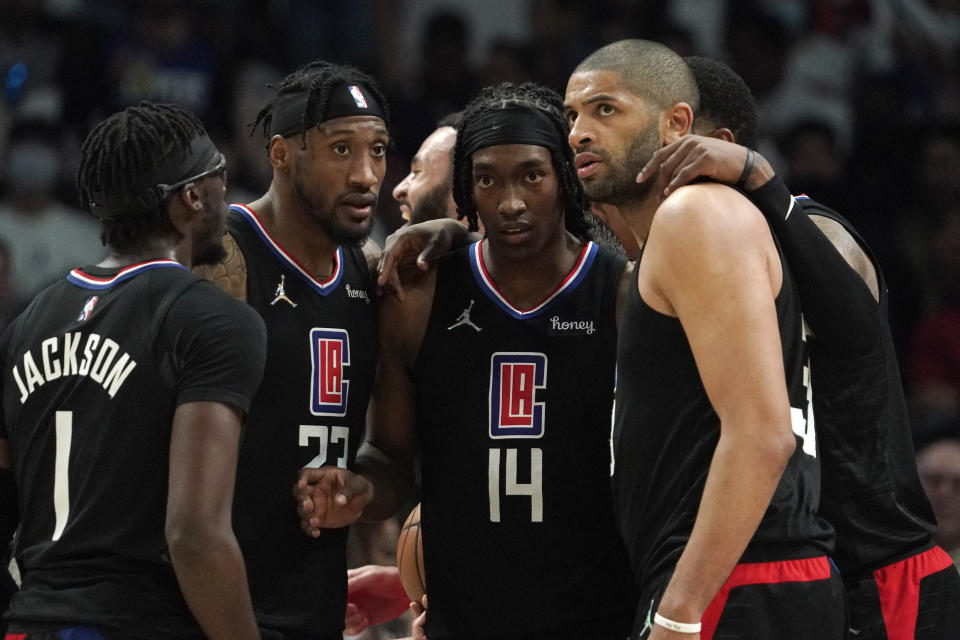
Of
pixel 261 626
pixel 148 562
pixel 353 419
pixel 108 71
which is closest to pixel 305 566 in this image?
pixel 261 626

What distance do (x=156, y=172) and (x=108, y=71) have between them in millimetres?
5457

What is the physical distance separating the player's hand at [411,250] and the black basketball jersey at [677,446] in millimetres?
955

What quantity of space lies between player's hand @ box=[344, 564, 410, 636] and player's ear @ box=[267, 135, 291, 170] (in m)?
1.41

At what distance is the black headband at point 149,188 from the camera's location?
297 cm

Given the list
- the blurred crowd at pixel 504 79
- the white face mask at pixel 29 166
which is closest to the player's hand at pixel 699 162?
the blurred crowd at pixel 504 79

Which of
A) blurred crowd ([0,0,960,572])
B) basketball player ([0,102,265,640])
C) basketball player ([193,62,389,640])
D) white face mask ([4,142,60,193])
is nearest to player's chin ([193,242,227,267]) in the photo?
basketball player ([0,102,265,640])

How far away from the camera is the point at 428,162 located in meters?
4.75

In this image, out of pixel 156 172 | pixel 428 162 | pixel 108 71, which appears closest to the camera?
pixel 156 172

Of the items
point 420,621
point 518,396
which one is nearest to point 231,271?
point 518,396

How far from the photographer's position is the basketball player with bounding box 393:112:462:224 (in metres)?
4.69

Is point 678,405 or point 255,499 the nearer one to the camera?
point 678,405

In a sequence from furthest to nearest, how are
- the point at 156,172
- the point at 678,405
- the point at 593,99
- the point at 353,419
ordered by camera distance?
1. the point at 353,419
2. the point at 593,99
3. the point at 156,172
4. the point at 678,405

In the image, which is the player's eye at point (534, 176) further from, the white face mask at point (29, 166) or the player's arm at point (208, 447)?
the white face mask at point (29, 166)

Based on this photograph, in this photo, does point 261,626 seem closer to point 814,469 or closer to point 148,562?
point 148,562
